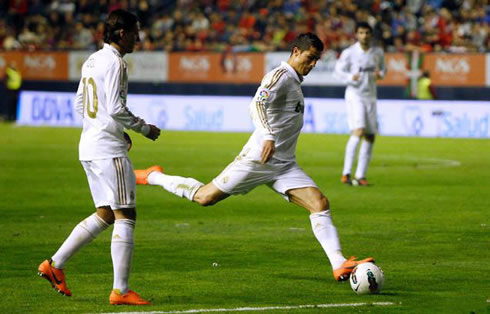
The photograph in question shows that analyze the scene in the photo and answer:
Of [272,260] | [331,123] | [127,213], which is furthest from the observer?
[331,123]

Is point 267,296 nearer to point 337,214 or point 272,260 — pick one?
point 272,260

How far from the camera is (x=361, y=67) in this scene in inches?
683

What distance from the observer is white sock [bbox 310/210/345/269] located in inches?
330

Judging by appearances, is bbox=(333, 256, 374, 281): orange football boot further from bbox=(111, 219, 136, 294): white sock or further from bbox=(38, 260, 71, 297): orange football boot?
bbox=(38, 260, 71, 297): orange football boot

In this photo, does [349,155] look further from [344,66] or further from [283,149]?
[283,149]

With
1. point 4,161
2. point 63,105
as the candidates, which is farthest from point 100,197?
point 63,105

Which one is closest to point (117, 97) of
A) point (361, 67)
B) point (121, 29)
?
point (121, 29)

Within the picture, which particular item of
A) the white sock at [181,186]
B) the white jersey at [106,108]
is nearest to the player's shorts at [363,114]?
the white sock at [181,186]

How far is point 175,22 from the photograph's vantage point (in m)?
38.2

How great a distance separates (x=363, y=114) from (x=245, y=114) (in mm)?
14519

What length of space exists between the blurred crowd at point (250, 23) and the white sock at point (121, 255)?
81.4ft

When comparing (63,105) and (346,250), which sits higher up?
(346,250)

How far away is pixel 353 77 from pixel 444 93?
14562 mm

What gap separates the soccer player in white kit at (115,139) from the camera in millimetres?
7398
